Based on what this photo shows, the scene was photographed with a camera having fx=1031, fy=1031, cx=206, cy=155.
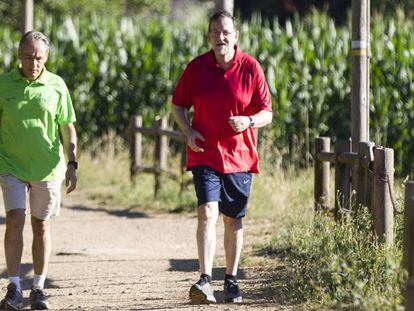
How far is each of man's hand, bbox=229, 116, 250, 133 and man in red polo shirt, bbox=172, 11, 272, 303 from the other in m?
0.01

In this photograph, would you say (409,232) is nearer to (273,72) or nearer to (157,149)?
(157,149)

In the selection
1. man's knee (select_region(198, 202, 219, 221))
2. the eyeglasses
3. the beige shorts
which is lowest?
man's knee (select_region(198, 202, 219, 221))

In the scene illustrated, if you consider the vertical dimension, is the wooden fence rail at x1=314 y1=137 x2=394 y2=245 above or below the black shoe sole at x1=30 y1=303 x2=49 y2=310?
above

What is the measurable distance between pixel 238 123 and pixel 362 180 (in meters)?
1.81

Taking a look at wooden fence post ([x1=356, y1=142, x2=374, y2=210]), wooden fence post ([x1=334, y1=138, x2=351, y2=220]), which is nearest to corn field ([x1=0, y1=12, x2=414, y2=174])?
wooden fence post ([x1=334, y1=138, x2=351, y2=220])

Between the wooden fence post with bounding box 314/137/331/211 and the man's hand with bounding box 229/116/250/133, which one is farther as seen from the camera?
the wooden fence post with bounding box 314/137/331/211

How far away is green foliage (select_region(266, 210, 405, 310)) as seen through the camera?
6.02m

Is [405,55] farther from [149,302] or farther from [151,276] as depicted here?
[149,302]

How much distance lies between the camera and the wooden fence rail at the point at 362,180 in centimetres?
734

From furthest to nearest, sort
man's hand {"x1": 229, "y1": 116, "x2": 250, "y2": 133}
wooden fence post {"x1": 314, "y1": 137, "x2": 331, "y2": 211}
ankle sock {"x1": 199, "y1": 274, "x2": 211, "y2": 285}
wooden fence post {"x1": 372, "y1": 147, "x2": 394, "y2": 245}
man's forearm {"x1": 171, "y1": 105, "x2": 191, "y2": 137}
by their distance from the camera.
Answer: wooden fence post {"x1": 314, "y1": 137, "x2": 331, "y2": 211}, wooden fence post {"x1": 372, "y1": 147, "x2": 394, "y2": 245}, man's forearm {"x1": 171, "y1": 105, "x2": 191, "y2": 137}, ankle sock {"x1": 199, "y1": 274, "x2": 211, "y2": 285}, man's hand {"x1": 229, "y1": 116, "x2": 250, "y2": 133}

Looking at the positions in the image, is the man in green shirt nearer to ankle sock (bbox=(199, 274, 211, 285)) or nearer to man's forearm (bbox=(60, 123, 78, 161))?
man's forearm (bbox=(60, 123, 78, 161))

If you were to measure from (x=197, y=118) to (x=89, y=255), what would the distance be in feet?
10.9

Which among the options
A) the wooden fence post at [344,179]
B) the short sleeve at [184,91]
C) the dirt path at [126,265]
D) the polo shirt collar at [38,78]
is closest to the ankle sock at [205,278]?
the dirt path at [126,265]

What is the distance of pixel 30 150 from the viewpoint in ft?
22.9
